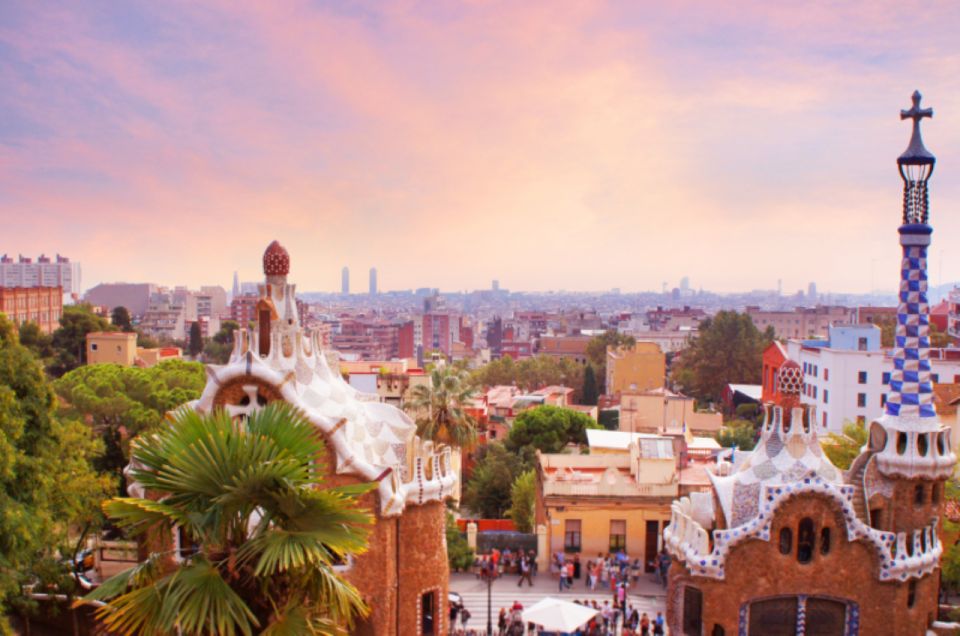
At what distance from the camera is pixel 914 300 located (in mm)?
20750

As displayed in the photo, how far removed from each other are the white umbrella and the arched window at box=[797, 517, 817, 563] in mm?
5060

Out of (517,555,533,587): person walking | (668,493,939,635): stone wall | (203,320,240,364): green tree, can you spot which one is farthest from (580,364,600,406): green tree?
(668,493,939,635): stone wall

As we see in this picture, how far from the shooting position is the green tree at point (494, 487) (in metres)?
40.2

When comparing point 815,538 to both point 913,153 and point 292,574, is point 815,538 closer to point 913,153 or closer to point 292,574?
point 913,153

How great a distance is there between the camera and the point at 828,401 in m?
60.3

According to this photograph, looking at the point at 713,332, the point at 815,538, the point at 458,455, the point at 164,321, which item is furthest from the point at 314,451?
the point at 164,321

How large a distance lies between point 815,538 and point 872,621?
8.04 feet

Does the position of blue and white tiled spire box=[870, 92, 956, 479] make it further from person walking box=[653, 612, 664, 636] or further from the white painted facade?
the white painted facade

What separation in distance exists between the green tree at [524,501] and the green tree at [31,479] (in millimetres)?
16205

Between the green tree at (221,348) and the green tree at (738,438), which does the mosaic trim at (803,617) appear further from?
the green tree at (221,348)

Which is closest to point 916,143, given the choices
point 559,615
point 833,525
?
point 833,525

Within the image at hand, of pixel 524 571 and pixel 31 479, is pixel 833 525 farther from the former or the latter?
pixel 31 479

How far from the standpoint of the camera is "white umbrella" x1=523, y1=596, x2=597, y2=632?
19922 mm

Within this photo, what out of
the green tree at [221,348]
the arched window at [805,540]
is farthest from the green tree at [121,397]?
the green tree at [221,348]
